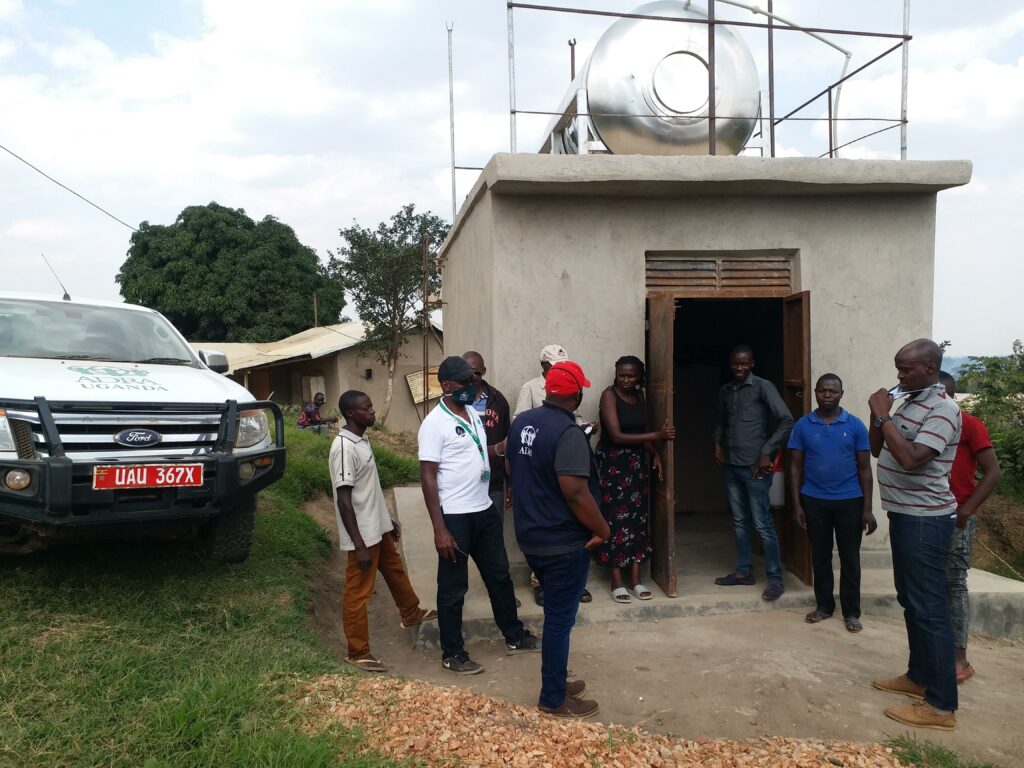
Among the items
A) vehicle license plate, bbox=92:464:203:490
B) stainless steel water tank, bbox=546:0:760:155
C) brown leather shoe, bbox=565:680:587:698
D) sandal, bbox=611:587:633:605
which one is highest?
stainless steel water tank, bbox=546:0:760:155

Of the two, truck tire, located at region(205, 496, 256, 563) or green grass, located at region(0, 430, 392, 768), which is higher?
truck tire, located at region(205, 496, 256, 563)

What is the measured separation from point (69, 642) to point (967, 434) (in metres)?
4.98

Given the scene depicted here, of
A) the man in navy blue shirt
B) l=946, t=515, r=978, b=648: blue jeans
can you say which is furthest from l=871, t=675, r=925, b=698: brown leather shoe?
the man in navy blue shirt

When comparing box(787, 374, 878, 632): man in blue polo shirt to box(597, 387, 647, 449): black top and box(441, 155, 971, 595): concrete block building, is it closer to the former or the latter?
box(441, 155, 971, 595): concrete block building

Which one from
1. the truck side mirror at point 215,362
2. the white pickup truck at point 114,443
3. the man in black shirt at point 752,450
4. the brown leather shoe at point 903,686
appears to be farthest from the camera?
the truck side mirror at point 215,362

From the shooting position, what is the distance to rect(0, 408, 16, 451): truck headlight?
145 inches

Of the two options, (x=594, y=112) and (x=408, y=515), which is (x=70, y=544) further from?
(x=594, y=112)

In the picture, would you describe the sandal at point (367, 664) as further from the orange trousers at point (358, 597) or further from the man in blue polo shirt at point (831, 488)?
the man in blue polo shirt at point (831, 488)

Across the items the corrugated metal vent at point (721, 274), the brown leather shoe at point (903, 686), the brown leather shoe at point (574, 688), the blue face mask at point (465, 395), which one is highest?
the corrugated metal vent at point (721, 274)

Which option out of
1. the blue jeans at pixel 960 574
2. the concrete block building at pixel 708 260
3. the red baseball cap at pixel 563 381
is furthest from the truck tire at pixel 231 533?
the blue jeans at pixel 960 574

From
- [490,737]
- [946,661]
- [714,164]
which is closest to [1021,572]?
[946,661]

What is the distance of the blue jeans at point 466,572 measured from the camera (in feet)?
13.6

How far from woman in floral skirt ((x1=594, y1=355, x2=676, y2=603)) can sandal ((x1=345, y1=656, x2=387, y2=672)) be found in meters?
1.73

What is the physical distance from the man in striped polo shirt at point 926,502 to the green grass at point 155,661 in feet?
9.09
